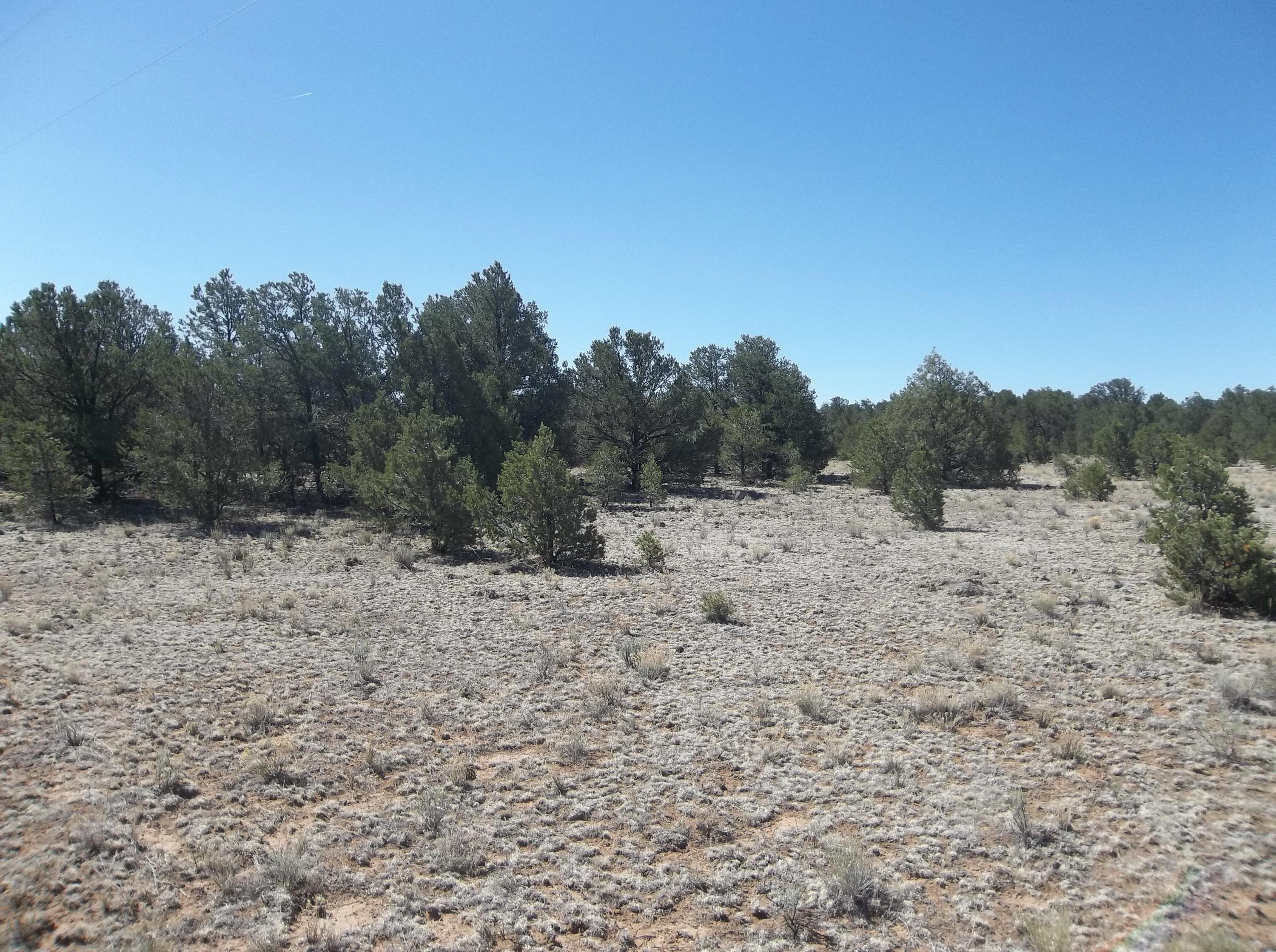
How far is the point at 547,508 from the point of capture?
16578mm

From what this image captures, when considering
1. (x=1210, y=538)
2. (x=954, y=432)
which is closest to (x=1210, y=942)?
(x=1210, y=538)

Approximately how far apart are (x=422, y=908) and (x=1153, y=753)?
654cm

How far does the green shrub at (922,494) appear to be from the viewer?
20984 millimetres

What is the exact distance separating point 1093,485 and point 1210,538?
20.3 meters

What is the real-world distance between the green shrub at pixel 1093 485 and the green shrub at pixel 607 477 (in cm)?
1973

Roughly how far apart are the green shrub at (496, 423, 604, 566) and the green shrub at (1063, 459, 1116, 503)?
22.5 metres

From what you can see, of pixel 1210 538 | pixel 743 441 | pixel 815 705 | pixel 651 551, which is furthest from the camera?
pixel 743 441

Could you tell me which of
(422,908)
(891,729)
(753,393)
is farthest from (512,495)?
(753,393)

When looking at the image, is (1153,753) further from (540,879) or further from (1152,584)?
(1152,584)

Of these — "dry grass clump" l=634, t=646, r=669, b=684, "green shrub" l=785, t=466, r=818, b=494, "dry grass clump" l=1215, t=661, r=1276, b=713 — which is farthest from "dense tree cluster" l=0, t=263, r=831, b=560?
"dry grass clump" l=1215, t=661, r=1276, b=713

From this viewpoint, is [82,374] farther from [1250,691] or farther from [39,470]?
[1250,691]

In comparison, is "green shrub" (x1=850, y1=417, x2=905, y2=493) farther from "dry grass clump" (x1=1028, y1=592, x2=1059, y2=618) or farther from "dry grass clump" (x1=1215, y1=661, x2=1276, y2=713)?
"dry grass clump" (x1=1215, y1=661, x2=1276, y2=713)

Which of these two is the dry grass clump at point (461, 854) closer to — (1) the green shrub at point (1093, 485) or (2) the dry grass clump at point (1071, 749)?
(2) the dry grass clump at point (1071, 749)

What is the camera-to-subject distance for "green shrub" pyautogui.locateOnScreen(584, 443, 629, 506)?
30.2m
